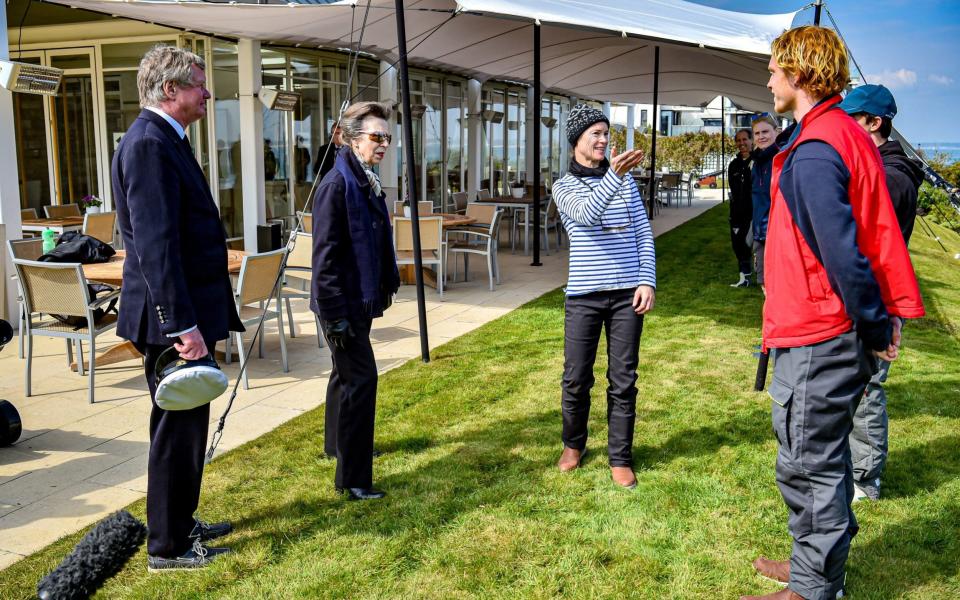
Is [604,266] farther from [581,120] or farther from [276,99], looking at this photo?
[276,99]

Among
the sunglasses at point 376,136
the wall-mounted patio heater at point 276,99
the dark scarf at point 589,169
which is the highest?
the wall-mounted patio heater at point 276,99

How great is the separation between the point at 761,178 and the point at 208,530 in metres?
5.23

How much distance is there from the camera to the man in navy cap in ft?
9.66

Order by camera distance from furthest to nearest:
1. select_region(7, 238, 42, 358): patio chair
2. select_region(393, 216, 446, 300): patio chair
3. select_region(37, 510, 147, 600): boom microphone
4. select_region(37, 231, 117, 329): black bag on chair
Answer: select_region(393, 216, 446, 300): patio chair < select_region(7, 238, 42, 358): patio chair < select_region(37, 231, 117, 329): black bag on chair < select_region(37, 510, 147, 600): boom microphone

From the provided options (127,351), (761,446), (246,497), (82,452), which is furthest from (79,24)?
(761,446)

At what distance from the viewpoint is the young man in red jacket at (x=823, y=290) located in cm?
209

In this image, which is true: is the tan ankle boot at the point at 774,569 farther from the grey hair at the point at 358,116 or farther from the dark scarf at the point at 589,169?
the grey hair at the point at 358,116

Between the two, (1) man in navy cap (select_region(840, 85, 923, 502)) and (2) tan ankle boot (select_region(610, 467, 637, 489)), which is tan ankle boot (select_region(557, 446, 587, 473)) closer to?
(2) tan ankle boot (select_region(610, 467, 637, 489))

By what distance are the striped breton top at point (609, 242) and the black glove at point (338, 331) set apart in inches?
36.6

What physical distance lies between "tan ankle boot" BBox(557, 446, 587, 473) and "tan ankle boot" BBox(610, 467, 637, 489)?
0.19 m

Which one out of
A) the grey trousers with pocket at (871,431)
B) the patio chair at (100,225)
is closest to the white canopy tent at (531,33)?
the patio chair at (100,225)

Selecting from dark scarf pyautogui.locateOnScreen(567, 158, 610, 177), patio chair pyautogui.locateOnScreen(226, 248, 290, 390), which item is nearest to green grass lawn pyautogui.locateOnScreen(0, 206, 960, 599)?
patio chair pyautogui.locateOnScreen(226, 248, 290, 390)

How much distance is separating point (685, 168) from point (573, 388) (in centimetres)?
3144

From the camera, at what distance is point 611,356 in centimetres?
347
